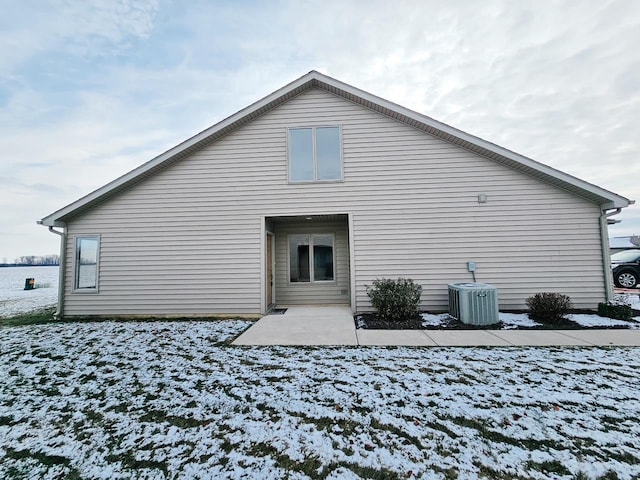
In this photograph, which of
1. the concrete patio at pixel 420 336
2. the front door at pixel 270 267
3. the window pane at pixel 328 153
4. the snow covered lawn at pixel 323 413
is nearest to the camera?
the snow covered lawn at pixel 323 413

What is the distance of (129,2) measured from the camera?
786 cm

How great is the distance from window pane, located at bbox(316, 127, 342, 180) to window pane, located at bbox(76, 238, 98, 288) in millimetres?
6981

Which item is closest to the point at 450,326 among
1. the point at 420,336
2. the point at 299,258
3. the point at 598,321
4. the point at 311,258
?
the point at 420,336

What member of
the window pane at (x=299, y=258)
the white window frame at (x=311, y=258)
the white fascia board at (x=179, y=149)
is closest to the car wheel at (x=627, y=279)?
the white window frame at (x=311, y=258)

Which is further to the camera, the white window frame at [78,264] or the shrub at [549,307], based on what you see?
the white window frame at [78,264]

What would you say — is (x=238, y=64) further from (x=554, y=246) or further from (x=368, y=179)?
(x=554, y=246)

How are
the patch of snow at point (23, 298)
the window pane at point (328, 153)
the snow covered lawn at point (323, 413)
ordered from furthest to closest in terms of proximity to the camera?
the patch of snow at point (23, 298) < the window pane at point (328, 153) < the snow covered lawn at point (323, 413)

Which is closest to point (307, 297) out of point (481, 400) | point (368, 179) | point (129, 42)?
point (368, 179)

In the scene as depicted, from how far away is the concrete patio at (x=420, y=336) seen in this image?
4910 mm

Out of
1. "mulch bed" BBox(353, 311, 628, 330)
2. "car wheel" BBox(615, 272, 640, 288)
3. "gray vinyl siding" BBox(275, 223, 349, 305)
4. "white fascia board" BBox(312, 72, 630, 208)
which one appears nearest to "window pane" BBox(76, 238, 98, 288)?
"gray vinyl siding" BBox(275, 223, 349, 305)

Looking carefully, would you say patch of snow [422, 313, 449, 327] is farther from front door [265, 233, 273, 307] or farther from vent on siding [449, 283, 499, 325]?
front door [265, 233, 273, 307]

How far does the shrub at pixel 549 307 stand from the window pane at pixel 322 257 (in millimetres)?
5475

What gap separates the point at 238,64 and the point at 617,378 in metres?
14.1

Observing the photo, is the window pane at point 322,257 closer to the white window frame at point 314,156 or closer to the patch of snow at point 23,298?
the white window frame at point 314,156
